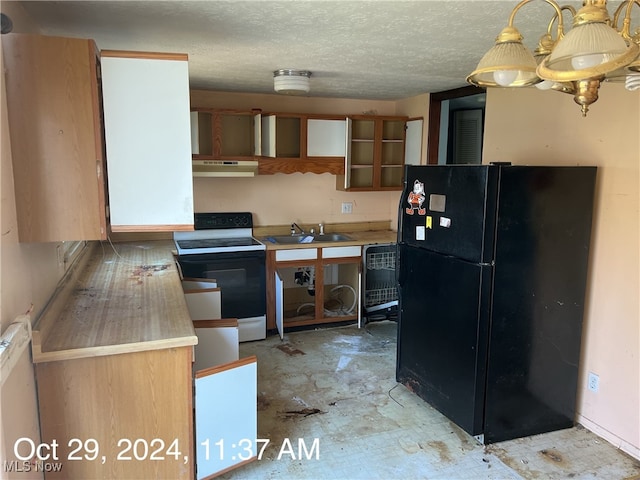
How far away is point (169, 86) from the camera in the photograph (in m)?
1.80

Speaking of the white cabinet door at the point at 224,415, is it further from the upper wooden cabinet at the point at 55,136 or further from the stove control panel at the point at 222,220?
the stove control panel at the point at 222,220

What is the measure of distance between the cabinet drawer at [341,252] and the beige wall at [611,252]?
185 cm

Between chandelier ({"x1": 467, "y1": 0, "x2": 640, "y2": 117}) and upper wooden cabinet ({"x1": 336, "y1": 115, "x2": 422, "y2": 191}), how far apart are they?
116 inches

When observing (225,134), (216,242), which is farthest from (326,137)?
(216,242)

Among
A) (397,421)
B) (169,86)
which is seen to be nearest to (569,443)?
(397,421)

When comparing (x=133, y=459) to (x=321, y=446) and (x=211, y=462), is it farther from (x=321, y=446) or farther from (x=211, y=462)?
(x=321, y=446)

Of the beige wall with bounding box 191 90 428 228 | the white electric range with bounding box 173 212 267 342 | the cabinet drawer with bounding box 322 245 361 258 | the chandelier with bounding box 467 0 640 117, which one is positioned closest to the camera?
the chandelier with bounding box 467 0 640 117

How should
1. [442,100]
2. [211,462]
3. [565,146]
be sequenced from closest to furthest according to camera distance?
[211,462] → [565,146] → [442,100]

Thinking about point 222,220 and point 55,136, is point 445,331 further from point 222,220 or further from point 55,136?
point 222,220

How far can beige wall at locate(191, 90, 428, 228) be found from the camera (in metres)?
4.23

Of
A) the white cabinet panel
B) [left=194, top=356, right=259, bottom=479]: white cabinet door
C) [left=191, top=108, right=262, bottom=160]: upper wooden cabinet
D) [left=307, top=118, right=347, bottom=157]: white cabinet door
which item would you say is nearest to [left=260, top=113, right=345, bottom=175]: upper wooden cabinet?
[left=307, top=118, right=347, bottom=157]: white cabinet door

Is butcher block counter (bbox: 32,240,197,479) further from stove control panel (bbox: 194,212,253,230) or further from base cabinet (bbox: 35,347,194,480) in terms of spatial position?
stove control panel (bbox: 194,212,253,230)

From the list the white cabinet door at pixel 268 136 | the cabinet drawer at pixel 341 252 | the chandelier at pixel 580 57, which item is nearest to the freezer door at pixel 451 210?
the chandelier at pixel 580 57

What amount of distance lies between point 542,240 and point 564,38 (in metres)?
1.50
